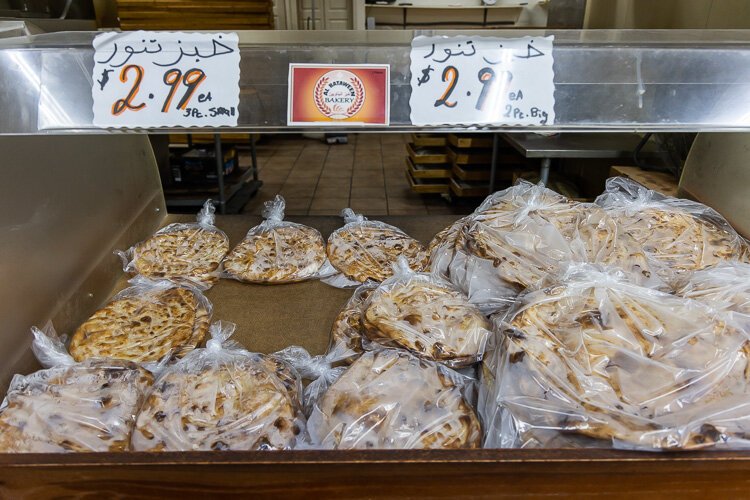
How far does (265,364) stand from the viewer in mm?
1039

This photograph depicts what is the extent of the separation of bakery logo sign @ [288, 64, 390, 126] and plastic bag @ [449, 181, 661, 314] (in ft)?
1.67

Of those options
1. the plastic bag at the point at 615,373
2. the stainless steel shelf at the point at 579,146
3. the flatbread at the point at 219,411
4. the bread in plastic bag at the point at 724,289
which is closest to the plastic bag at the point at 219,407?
the flatbread at the point at 219,411

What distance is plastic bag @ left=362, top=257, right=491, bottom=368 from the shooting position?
3.41 feet

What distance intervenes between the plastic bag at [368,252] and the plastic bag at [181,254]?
38 cm

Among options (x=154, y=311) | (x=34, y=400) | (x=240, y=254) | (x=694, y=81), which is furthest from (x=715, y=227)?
(x=34, y=400)

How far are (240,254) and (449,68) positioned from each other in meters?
0.99

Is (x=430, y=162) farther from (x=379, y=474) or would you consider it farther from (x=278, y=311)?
(x=379, y=474)

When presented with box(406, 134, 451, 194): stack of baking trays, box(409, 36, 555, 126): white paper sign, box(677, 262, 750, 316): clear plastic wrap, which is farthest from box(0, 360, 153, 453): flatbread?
box(406, 134, 451, 194): stack of baking trays

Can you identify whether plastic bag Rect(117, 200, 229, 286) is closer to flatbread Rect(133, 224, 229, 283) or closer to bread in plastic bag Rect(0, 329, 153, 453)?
flatbread Rect(133, 224, 229, 283)

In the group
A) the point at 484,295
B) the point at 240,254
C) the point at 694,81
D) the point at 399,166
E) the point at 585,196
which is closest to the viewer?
the point at 694,81

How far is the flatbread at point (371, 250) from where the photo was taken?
5.02 ft

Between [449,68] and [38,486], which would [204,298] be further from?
[449,68]

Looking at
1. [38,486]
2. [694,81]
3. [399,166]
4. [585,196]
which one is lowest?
[399,166]

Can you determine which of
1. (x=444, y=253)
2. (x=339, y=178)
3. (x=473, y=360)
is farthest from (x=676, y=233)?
(x=339, y=178)
